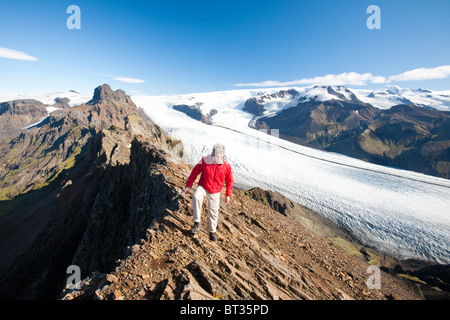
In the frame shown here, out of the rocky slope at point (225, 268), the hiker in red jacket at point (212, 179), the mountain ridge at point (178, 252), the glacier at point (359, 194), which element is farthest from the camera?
the glacier at point (359, 194)

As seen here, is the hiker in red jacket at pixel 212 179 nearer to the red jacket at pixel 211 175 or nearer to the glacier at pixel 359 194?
the red jacket at pixel 211 175

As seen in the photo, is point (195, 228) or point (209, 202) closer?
point (209, 202)

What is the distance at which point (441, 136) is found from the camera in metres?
160

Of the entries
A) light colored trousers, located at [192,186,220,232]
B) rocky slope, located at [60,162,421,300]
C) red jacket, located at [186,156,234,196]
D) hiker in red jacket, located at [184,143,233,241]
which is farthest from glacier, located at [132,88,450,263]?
red jacket, located at [186,156,234,196]

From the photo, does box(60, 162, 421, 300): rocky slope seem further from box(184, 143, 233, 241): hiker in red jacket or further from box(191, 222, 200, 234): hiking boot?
Answer: box(184, 143, 233, 241): hiker in red jacket

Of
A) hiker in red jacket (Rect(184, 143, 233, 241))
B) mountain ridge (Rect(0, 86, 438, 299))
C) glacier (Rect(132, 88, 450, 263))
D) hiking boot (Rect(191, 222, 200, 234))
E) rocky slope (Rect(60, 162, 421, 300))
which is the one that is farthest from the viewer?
glacier (Rect(132, 88, 450, 263))

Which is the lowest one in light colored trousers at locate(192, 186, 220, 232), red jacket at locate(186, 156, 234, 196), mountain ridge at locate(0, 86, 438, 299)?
mountain ridge at locate(0, 86, 438, 299)

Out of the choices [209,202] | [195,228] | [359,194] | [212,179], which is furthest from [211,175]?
[359,194]

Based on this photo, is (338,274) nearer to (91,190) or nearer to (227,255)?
(227,255)

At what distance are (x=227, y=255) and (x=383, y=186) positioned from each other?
96.6m

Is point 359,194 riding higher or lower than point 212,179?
lower

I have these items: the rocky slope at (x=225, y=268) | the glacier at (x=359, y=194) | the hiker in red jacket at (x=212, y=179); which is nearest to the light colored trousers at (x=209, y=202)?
the hiker in red jacket at (x=212, y=179)

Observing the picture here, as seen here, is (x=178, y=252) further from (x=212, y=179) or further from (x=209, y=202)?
(x=212, y=179)
